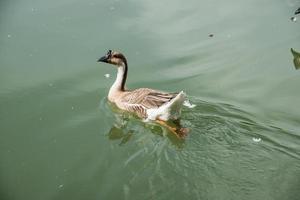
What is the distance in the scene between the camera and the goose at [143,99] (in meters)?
7.61

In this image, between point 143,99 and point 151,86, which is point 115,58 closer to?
point 151,86

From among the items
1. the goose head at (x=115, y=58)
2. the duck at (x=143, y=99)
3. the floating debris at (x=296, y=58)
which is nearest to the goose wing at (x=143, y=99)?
the duck at (x=143, y=99)

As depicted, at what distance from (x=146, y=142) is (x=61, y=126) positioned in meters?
1.45

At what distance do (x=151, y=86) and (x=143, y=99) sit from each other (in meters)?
0.98

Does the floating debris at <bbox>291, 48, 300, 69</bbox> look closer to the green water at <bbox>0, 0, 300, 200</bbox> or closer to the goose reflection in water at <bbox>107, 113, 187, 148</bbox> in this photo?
the green water at <bbox>0, 0, 300, 200</bbox>

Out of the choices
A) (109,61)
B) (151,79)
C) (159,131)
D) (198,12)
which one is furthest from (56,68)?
(198,12)

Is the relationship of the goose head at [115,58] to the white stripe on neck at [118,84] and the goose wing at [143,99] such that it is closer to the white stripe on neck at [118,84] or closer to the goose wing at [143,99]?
→ the white stripe on neck at [118,84]

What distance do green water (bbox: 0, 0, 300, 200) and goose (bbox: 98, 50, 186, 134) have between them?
20 cm

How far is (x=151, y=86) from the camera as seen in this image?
9.05 m

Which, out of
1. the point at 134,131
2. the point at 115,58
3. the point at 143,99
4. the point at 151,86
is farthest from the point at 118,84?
the point at 134,131

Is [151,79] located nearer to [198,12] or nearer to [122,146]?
[122,146]

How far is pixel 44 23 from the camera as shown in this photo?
1105 cm

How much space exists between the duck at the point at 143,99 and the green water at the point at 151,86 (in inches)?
7.6

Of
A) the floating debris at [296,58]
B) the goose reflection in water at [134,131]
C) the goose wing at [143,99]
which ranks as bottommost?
the goose reflection in water at [134,131]
